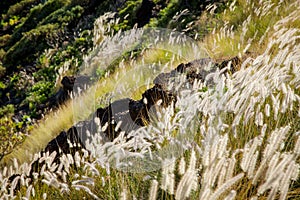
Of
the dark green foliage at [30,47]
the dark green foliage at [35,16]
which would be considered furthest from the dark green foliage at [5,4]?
the dark green foliage at [30,47]

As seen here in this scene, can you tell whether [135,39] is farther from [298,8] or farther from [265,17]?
[298,8]

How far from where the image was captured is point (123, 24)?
39.9 feet

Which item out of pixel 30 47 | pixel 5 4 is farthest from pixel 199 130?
pixel 5 4

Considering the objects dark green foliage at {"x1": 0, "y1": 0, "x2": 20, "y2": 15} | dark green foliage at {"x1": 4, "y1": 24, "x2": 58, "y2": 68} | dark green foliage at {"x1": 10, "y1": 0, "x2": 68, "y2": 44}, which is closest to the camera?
dark green foliage at {"x1": 4, "y1": 24, "x2": 58, "y2": 68}

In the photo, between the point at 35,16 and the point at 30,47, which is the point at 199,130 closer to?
the point at 30,47

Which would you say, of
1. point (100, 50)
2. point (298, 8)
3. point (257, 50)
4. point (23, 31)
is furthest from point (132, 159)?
point (23, 31)

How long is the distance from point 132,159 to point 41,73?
31.4ft

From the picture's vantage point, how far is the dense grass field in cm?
223

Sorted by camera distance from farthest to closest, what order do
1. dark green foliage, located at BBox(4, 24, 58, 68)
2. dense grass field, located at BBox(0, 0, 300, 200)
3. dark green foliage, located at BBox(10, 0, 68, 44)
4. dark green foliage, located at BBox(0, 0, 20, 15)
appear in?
1. dark green foliage, located at BBox(0, 0, 20, 15)
2. dark green foliage, located at BBox(10, 0, 68, 44)
3. dark green foliage, located at BBox(4, 24, 58, 68)
4. dense grass field, located at BBox(0, 0, 300, 200)

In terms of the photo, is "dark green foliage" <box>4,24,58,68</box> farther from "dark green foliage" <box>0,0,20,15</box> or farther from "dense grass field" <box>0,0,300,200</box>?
"dark green foliage" <box>0,0,20,15</box>

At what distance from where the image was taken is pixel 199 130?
134 inches

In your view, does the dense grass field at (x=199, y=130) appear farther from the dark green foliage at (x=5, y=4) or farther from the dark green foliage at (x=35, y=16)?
the dark green foliage at (x=5, y=4)

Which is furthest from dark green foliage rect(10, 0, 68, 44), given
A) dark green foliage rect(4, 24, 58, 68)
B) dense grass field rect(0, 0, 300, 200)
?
dense grass field rect(0, 0, 300, 200)

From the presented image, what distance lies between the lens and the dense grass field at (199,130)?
2.23 m
